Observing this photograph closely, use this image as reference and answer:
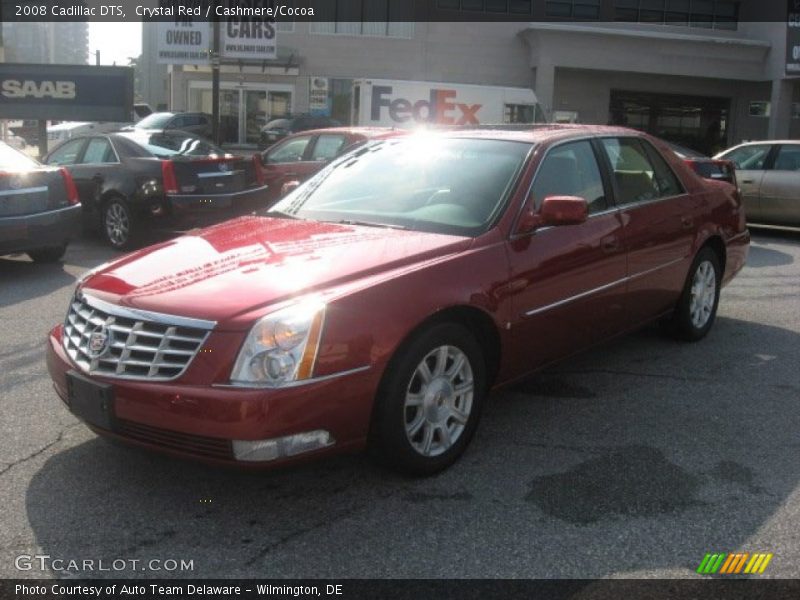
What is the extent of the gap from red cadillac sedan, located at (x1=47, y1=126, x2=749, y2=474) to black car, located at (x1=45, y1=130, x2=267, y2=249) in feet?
17.5

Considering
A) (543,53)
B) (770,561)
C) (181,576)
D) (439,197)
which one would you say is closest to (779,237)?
(439,197)

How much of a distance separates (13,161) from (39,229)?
0.81 metres

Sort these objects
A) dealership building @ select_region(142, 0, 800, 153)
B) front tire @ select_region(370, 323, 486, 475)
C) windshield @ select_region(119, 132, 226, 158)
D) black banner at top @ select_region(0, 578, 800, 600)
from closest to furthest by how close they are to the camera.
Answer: black banner at top @ select_region(0, 578, 800, 600) → front tire @ select_region(370, 323, 486, 475) → windshield @ select_region(119, 132, 226, 158) → dealership building @ select_region(142, 0, 800, 153)

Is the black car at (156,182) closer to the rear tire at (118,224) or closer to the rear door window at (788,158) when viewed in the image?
the rear tire at (118,224)

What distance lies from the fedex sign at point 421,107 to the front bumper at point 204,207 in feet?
42.3

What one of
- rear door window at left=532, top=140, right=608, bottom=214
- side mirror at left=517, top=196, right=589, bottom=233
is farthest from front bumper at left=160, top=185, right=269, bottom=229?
side mirror at left=517, top=196, right=589, bottom=233

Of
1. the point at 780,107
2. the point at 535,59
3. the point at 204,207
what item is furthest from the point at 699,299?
the point at 780,107

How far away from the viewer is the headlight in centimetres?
322

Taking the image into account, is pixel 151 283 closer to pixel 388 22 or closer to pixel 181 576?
pixel 181 576

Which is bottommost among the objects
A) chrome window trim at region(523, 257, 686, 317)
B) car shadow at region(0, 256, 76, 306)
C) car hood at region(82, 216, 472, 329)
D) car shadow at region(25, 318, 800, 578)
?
car shadow at region(0, 256, 76, 306)

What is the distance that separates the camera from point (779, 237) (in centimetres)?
1281

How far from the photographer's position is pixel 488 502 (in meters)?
3.58

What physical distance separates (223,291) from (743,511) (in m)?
2.30

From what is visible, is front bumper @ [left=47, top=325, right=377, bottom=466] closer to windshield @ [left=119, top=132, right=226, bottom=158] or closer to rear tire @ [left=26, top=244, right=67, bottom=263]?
rear tire @ [left=26, top=244, right=67, bottom=263]
